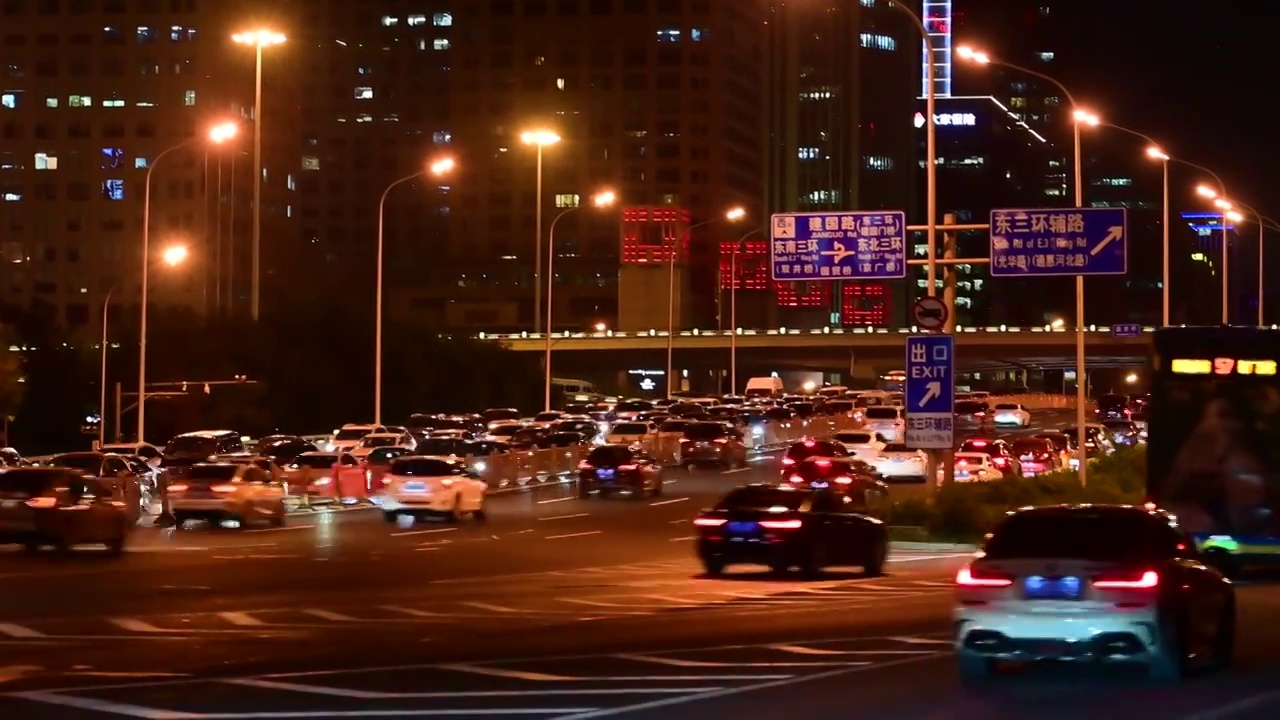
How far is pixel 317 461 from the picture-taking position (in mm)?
47938

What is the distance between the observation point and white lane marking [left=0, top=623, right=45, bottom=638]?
63.5ft

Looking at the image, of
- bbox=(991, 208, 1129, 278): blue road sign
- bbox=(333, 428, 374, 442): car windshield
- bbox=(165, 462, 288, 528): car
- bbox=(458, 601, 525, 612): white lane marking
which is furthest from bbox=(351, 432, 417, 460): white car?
bbox=(458, 601, 525, 612): white lane marking

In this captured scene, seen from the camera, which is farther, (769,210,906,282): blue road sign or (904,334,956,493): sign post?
(769,210,906,282): blue road sign

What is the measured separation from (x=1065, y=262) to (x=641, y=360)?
97.4m

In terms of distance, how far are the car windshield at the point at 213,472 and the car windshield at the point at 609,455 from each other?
13752mm

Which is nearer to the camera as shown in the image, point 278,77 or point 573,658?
point 573,658

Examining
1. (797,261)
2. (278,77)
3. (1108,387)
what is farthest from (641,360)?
(797,261)

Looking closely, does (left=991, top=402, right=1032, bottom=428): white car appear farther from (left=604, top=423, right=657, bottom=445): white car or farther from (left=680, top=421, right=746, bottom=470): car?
(left=604, top=423, right=657, bottom=445): white car

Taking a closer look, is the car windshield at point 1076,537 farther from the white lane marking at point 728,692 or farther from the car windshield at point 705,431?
the car windshield at point 705,431

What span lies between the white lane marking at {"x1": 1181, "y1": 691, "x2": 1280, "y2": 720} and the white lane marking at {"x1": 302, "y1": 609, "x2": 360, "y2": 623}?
33.9 ft

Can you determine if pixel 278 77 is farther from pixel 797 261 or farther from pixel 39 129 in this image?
pixel 797 261

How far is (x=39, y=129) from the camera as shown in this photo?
164375 millimetres

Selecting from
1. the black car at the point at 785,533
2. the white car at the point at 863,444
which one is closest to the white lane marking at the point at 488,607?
the black car at the point at 785,533

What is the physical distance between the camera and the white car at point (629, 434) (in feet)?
206
